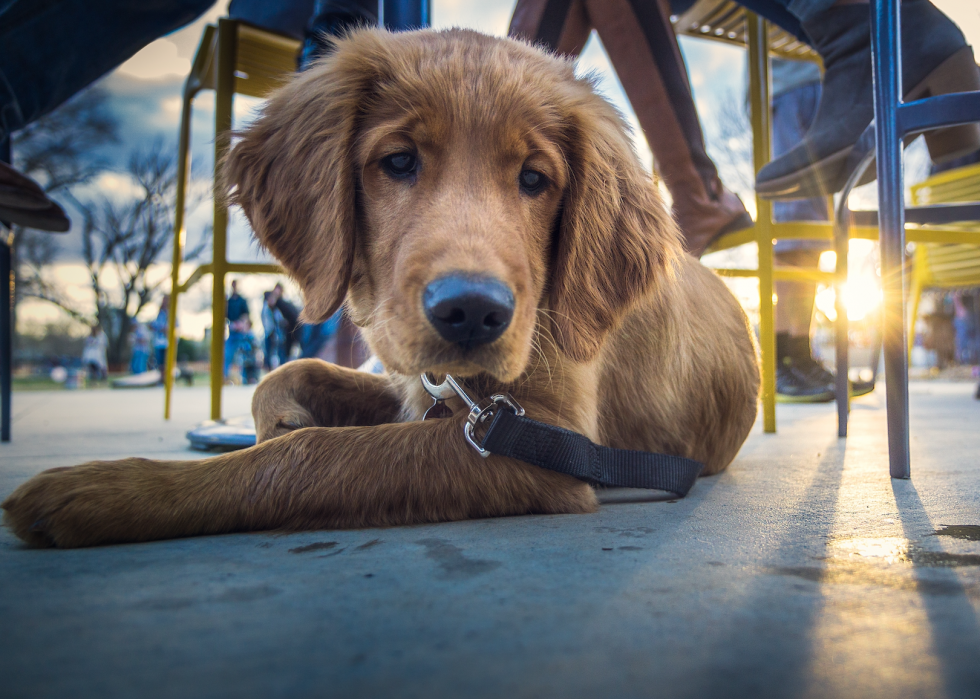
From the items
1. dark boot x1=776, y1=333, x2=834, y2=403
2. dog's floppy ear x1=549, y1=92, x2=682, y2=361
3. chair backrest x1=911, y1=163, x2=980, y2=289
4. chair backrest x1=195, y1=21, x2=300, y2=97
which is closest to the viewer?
dog's floppy ear x1=549, y1=92, x2=682, y2=361

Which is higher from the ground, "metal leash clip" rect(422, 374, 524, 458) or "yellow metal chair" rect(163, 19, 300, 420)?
"yellow metal chair" rect(163, 19, 300, 420)

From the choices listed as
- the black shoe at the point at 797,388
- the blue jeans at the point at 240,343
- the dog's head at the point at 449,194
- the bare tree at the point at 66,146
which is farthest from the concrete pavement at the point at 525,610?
the bare tree at the point at 66,146

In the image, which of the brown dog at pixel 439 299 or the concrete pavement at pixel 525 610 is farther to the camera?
the brown dog at pixel 439 299

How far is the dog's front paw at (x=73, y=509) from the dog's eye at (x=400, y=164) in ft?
3.32

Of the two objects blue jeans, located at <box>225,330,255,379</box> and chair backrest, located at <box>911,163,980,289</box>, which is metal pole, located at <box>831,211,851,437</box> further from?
blue jeans, located at <box>225,330,255,379</box>

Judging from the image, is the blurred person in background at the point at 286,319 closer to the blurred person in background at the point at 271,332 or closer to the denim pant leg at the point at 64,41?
the blurred person in background at the point at 271,332

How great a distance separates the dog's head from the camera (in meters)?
1.53

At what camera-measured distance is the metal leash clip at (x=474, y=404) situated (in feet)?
5.07

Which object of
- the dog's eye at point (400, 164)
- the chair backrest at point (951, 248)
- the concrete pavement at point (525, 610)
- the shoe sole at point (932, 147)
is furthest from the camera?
the chair backrest at point (951, 248)

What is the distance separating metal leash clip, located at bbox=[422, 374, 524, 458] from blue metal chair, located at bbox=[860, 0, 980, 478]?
1256 millimetres

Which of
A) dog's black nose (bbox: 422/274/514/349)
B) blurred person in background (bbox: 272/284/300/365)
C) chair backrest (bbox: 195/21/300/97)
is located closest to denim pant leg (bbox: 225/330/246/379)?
blurred person in background (bbox: 272/284/300/365)

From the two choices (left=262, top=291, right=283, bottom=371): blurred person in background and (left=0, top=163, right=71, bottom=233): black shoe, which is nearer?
(left=0, top=163, right=71, bottom=233): black shoe

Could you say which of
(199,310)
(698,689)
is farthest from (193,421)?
(199,310)

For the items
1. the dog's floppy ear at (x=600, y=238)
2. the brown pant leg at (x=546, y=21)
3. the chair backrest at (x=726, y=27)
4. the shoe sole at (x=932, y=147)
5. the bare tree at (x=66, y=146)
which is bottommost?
the dog's floppy ear at (x=600, y=238)
